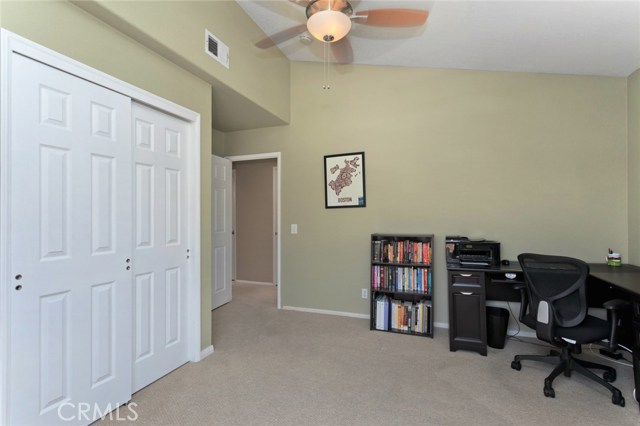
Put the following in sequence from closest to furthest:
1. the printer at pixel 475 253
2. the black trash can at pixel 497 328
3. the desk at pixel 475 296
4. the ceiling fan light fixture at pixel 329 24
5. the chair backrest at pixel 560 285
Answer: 1. the ceiling fan light fixture at pixel 329 24
2. the chair backrest at pixel 560 285
3. the desk at pixel 475 296
4. the black trash can at pixel 497 328
5. the printer at pixel 475 253

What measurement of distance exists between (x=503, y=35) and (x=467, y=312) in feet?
8.24

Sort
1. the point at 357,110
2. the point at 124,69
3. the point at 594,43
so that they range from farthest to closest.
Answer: the point at 357,110 → the point at 594,43 → the point at 124,69

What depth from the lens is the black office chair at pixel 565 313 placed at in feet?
7.00

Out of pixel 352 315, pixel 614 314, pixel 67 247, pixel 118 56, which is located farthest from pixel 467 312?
pixel 118 56

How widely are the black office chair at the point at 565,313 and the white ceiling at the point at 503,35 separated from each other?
1827mm

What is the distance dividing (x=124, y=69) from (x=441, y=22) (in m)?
2.53

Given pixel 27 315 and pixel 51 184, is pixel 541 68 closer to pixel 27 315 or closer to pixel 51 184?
pixel 51 184

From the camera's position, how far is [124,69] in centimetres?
205

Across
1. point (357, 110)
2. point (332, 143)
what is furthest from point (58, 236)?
point (357, 110)

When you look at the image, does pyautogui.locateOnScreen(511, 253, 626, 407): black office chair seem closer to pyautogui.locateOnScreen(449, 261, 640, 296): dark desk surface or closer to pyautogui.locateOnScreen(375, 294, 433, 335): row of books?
pyautogui.locateOnScreen(449, 261, 640, 296): dark desk surface

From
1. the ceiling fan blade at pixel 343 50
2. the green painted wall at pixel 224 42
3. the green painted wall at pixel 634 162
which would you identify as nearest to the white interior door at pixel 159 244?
the green painted wall at pixel 224 42

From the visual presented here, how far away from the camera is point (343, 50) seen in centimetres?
272
